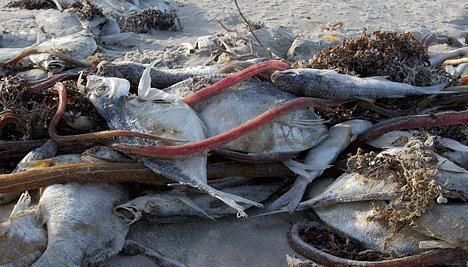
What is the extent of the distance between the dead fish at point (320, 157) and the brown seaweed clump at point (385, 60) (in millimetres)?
491

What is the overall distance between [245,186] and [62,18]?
4.44 m

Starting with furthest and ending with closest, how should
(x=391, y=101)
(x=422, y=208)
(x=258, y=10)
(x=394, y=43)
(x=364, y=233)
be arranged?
(x=258, y=10), (x=394, y=43), (x=391, y=101), (x=364, y=233), (x=422, y=208)

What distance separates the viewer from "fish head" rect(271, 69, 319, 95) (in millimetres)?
3980

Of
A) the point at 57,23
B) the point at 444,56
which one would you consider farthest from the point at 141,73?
the point at 57,23

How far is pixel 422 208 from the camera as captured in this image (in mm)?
3133

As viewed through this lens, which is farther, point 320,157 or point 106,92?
point 106,92

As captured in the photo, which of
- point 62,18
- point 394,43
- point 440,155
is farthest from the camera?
point 62,18

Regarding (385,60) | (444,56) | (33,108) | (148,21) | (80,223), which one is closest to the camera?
(80,223)

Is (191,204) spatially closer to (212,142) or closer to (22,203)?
(212,142)

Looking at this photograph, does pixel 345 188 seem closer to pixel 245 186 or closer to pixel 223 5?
pixel 245 186

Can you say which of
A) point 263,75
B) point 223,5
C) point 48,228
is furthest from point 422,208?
point 223,5

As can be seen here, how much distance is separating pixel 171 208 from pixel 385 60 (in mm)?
1876

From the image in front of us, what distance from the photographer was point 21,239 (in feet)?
10.8

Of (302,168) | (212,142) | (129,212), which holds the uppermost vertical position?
(212,142)
